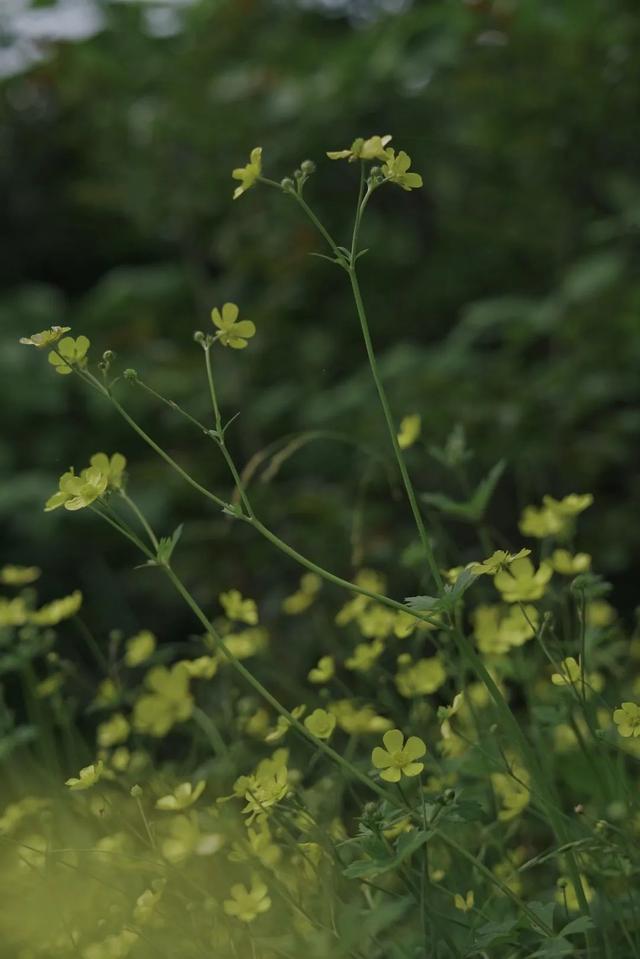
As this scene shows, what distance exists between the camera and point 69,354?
3.11 feet

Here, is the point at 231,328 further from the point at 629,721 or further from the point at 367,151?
the point at 629,721

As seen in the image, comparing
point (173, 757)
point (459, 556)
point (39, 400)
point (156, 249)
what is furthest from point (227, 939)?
point (156, 249)

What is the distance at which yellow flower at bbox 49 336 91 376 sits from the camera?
37.1 inches

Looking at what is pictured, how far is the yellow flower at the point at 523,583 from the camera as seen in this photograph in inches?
43.8

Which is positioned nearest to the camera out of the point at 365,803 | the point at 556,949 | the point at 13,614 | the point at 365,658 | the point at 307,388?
the point at 556,949

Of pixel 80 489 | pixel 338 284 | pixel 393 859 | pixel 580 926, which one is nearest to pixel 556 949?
pixel 580 926

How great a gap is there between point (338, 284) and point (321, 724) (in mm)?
2162

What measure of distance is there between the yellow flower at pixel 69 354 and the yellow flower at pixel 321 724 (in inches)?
13.7

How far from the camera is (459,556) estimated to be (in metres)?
1.75

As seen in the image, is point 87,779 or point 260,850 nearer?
point 87,779

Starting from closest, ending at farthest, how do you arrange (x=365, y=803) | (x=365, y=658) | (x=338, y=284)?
(x=365, y=803) < (x=365, y=658) < (x=338, y=284)

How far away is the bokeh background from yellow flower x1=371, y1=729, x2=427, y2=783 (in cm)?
122

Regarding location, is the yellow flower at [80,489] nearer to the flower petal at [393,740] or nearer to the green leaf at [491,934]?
the flower petal at [393,740]

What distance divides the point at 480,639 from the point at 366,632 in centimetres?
15
